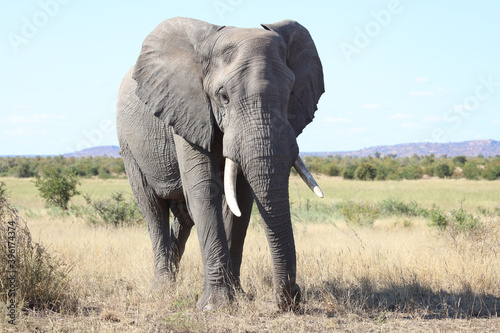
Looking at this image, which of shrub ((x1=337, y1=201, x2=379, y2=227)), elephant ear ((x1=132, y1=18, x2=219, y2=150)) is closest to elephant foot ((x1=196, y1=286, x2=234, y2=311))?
elephant ear ((x1=132, y1=18, x2=219, y2=150))

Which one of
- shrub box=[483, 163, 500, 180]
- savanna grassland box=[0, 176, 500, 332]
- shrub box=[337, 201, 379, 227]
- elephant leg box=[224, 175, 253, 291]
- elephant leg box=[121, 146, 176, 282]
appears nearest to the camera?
savanna grassland box=[0, 176, 500, 332]

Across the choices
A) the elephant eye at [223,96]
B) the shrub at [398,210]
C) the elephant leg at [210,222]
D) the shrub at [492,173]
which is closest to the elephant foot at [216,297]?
the elephant leg at [210,222]

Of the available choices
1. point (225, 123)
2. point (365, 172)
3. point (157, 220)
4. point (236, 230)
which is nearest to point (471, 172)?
point (365, 172)

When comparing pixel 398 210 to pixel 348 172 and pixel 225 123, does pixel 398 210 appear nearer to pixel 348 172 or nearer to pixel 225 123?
pixel 225 123

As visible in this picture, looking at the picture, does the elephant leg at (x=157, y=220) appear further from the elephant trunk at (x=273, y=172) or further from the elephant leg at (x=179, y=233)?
the elephant trunk at (x=273, y=172)

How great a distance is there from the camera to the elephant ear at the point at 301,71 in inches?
222

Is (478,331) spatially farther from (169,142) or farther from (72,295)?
(72,295)

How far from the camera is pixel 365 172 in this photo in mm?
62969

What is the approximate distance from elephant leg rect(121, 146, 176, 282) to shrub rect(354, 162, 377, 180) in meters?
57.3

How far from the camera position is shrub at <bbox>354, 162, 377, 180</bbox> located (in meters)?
62.8

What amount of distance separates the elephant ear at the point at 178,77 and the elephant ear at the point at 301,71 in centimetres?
83

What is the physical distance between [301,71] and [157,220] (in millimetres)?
3039

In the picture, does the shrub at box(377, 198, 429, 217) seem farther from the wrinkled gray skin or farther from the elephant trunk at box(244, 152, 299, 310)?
the elephant trunk at box(244, 152, 299, 310)

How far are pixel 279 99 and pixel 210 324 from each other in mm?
2217
